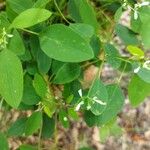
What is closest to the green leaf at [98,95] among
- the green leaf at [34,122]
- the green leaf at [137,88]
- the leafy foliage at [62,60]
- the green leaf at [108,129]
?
the leafy foliage at [62,60]

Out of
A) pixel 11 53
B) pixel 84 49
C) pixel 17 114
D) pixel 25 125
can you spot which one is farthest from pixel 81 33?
pixel 17 114

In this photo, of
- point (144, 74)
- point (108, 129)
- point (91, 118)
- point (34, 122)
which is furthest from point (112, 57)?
point (108, 129)

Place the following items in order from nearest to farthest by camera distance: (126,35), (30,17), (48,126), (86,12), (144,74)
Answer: (30,17)
(144,74)
(86,12)
(126,35)
(48,126)

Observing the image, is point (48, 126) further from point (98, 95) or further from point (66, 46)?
point (66, 46)

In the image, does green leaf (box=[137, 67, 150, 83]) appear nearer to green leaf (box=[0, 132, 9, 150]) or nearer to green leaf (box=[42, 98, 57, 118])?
green leaf (box=[42, 98, 57, 118])

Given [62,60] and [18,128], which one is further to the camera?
[18,128]

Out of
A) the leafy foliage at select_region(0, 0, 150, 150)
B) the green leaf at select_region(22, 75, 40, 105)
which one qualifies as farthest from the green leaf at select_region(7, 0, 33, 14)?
the green leaf at select_region(22, 75, 40, 105)
